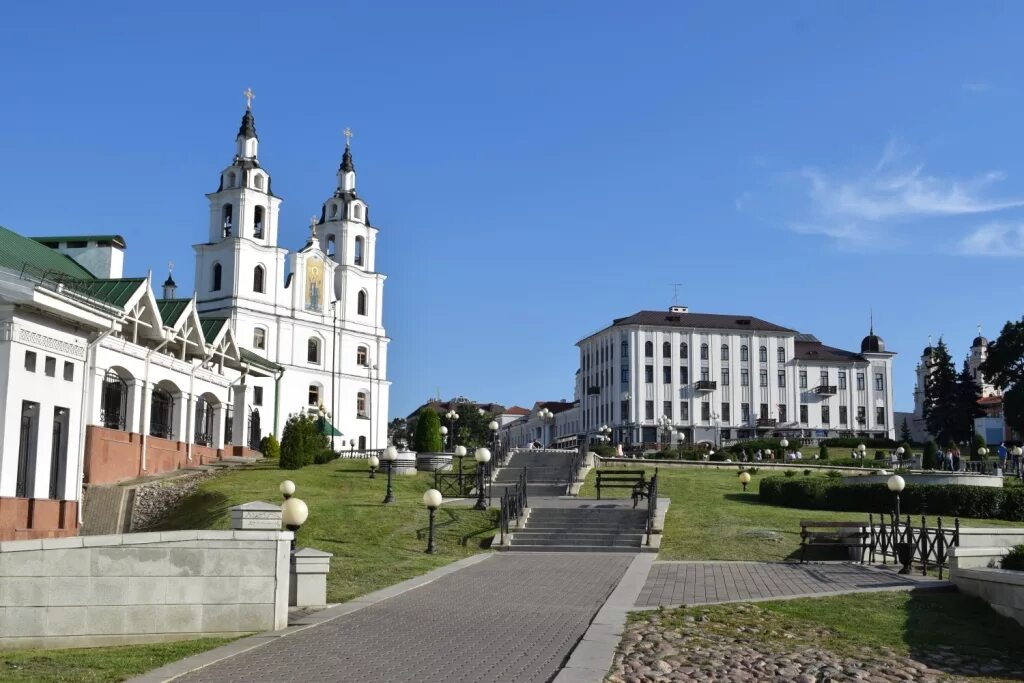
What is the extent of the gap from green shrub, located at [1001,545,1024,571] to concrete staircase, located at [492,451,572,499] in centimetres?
1667

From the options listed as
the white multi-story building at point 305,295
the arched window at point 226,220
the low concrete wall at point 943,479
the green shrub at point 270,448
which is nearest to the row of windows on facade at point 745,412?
the white multi-story building at point 305,295

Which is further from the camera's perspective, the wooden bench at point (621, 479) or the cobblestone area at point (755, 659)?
the wooden bench at point (621, 479)

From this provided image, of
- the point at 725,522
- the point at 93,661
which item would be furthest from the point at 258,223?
the point at 93,661

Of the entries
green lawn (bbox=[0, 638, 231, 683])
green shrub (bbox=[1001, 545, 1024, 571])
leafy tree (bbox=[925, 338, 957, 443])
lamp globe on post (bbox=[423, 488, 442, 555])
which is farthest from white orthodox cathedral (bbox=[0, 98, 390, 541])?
leafy tree (bbox=[925, 338, 957, 443])

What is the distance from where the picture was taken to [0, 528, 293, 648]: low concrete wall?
12.3 m

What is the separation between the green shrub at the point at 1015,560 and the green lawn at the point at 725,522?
623 cm

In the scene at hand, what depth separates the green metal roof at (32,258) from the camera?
30594mm

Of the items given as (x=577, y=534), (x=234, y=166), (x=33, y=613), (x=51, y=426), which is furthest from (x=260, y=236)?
(x=33, y=613)

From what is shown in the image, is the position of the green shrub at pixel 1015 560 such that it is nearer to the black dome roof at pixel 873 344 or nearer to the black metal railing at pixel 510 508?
the black metal railing at pixel 510 508

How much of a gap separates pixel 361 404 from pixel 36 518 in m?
51.9

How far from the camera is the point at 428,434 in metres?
45.6

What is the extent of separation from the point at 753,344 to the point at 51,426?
80359 mm

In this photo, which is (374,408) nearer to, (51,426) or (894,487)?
(51,426)

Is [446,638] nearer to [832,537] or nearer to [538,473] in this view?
[832,537]
